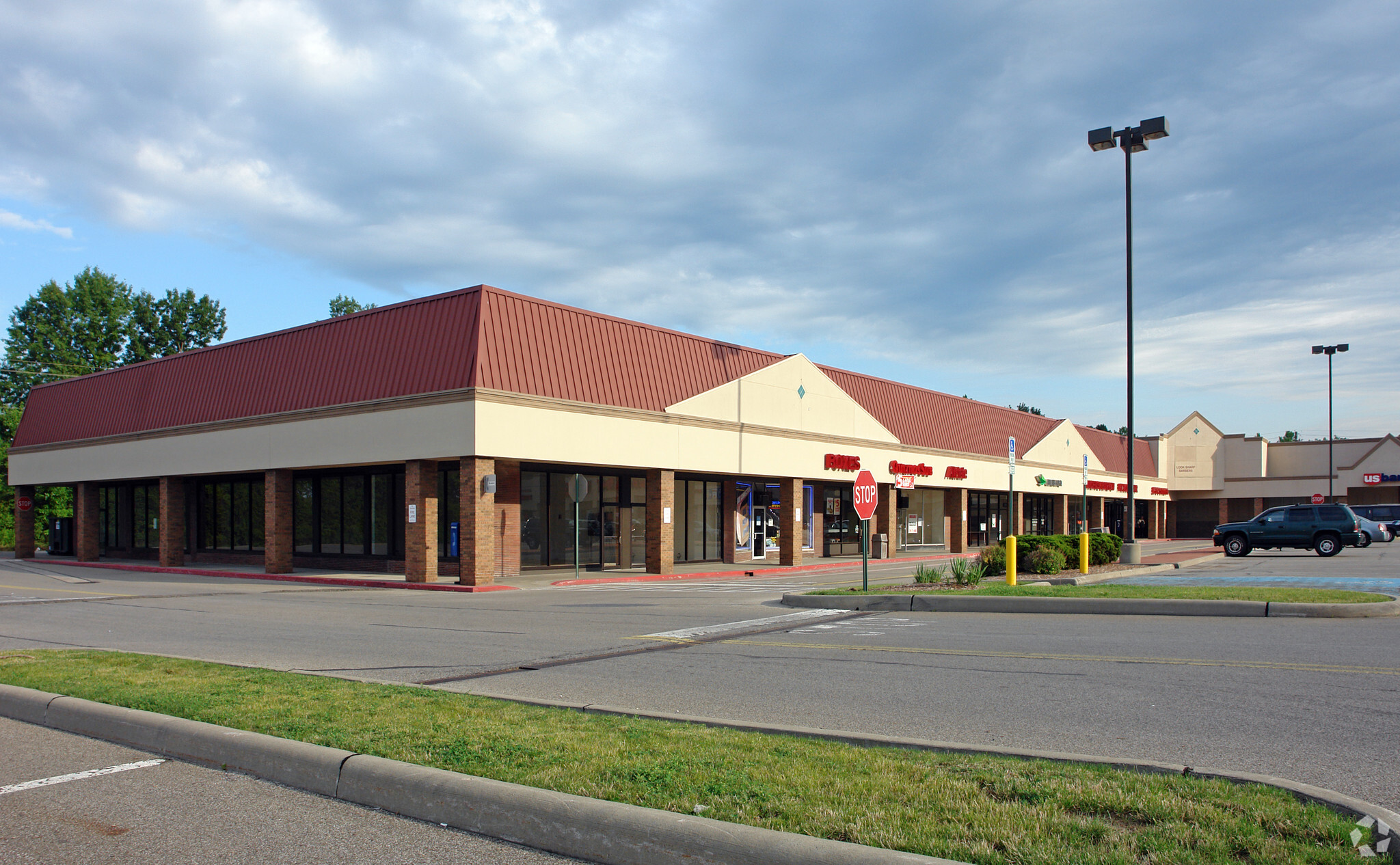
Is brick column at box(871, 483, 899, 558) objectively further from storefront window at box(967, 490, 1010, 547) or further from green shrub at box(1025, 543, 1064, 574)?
green shrub at box(1025, 543, 1064, 574)

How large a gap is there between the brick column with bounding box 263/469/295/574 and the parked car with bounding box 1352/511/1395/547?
130 feet

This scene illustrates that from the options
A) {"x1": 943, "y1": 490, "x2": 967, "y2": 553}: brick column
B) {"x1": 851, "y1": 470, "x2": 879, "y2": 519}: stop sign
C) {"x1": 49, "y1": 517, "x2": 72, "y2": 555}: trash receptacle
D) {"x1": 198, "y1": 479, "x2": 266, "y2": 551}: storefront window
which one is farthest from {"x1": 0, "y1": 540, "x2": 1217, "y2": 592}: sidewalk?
{"x1": 851, "y1": 470, "x2": 879, "y2": 519}: stop sign

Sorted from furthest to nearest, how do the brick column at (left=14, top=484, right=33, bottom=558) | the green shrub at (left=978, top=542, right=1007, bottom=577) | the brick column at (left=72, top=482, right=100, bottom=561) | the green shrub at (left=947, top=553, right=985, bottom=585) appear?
the brick column at (left=14, top=484, right=33, bottom=558) → the brick column at (left=72, top=482, right=100, bottom=561) → the green shrub at (left=978, top=542, right=1007, bottom=577) → the green shrub at (left=947, top=553, right=985, bottom=585)

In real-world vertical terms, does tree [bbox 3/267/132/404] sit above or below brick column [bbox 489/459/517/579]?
above

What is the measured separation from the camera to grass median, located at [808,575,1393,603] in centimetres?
1561

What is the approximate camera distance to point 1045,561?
23719mm

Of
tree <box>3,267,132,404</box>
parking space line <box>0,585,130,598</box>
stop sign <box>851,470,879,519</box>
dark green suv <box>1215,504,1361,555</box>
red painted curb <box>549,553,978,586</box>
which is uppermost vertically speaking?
tree <box>3,267,132,404</box>

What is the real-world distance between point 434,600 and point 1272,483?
223 feet

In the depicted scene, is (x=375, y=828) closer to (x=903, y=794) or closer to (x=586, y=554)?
(x=903, y=794)

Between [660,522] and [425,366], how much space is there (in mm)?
8756

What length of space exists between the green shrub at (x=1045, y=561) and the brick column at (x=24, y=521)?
144 ft

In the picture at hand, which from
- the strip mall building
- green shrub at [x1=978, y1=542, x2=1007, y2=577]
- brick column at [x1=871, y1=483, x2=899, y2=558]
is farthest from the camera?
brick column at [x1=871, y1=483, x2=899, y2=558]

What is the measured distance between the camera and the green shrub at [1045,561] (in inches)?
933

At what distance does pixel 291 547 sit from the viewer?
3189 cm
